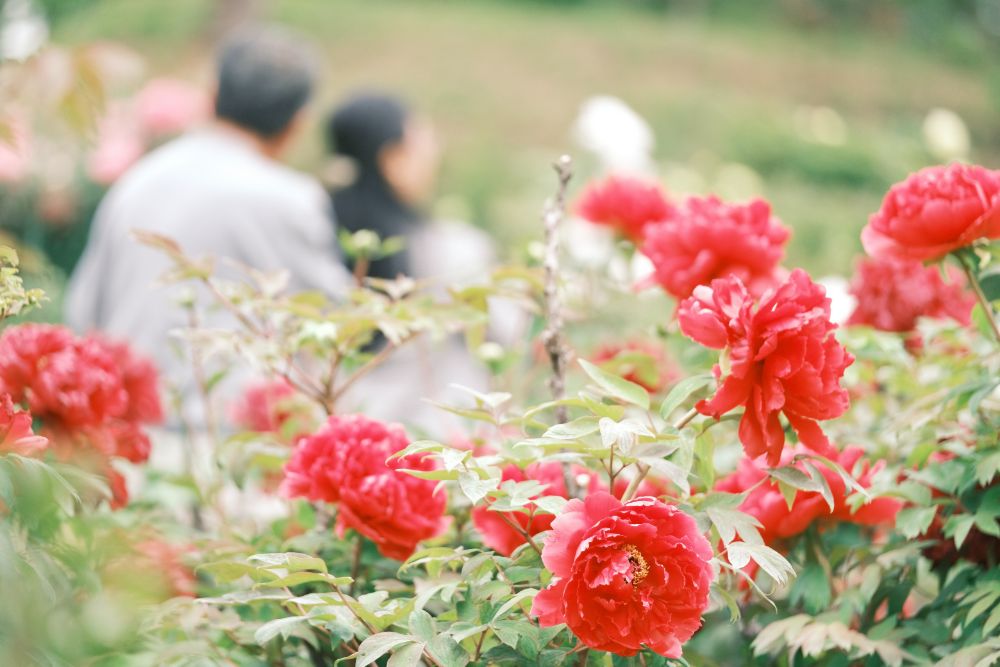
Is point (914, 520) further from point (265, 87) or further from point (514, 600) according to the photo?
point (265, 87)

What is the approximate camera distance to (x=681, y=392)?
732 mm

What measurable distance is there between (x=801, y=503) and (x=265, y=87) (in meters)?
2.16

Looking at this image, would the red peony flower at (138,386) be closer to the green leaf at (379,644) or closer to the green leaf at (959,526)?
the green leaf at (379,644)

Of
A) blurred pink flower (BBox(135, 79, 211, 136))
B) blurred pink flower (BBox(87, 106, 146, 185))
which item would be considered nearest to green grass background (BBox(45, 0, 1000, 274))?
blurred pink flower (BBox(135, 79, 211, 136))

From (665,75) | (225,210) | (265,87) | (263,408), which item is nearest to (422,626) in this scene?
(263,408)

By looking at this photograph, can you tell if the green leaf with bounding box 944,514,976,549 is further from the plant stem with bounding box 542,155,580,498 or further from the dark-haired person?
the dark-haired person

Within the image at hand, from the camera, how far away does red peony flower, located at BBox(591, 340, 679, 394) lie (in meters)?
0.97

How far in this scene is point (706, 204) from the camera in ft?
3.21

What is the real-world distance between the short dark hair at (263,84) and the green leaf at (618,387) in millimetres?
2126

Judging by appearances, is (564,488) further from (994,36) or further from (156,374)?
(994,36)

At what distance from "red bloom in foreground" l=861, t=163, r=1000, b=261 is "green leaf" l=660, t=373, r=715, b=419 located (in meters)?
0.24

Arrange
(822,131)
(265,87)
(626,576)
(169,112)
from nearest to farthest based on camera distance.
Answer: (626,576) → (265,87) → (169,112) → (822,131)

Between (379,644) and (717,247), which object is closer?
(379,644)

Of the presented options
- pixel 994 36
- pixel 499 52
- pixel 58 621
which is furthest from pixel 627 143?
pixel 994 36
